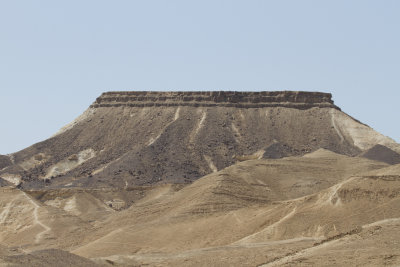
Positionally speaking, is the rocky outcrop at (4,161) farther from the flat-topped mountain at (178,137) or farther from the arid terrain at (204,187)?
the flat-topped mountain at (178,137)

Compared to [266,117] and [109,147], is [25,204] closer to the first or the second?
[109,147]

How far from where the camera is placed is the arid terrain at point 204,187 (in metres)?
37.7

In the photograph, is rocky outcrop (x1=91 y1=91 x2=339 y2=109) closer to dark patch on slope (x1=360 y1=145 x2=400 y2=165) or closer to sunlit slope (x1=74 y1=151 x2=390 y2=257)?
dark patch on slope (x1=360 y1=145 x2=400 y2=165)

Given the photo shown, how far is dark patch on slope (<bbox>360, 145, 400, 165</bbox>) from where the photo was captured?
9131 cm

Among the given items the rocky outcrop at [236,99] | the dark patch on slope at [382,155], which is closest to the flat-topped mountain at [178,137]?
the rocky outcrop at [236,99]

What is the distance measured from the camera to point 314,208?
4500cm

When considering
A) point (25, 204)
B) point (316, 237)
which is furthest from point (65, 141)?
point (316, 237)

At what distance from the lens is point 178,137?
110500 millimetres

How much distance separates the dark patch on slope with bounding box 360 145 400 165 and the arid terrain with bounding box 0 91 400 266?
223 mm

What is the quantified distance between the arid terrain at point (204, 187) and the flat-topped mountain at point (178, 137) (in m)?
0.24

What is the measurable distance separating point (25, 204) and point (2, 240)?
6905mm

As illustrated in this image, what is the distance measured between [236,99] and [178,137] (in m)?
14.6

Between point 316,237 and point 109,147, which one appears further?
point 109,147

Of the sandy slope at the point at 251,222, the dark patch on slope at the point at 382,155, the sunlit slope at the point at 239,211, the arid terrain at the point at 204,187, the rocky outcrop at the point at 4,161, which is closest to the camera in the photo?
the sandy slope at the point at 251,222
